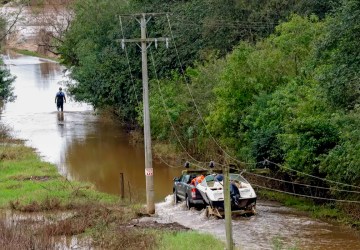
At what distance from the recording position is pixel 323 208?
2495 centimetres

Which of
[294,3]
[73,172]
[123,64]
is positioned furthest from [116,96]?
[294,3]

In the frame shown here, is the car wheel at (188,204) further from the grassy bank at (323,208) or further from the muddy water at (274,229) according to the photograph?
the grassy bank at (323,208)

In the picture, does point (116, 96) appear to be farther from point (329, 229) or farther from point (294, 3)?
point (329, 229)

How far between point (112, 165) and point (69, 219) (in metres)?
Result: 13.1

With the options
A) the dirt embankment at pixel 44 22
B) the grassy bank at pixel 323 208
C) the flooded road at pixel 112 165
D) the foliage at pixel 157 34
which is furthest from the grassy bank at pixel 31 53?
the grassy bank at pixel 323 208

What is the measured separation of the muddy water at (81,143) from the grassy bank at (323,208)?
491 cm

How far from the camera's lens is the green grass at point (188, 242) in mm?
19375

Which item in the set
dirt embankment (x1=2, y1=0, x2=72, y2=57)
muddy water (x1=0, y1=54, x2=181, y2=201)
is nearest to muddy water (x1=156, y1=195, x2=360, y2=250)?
muddy water (x1=0, y1=54, x2=181, y2=201)

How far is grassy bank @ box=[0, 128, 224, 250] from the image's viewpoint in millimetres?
19953

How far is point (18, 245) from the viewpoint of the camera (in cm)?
1888

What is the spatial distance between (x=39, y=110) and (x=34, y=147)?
16005mm

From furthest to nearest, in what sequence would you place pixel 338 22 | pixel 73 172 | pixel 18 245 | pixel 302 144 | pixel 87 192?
pixel 73 172 < pixel 87 192 < pixel 302 144 < pixel 338 22 < pixel 18 245

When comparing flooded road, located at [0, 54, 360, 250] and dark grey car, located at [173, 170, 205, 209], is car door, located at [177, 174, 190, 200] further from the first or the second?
flooded road, located at [0, 54, 360, 250]

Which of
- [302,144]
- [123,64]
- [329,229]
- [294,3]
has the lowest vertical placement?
[329,229]
